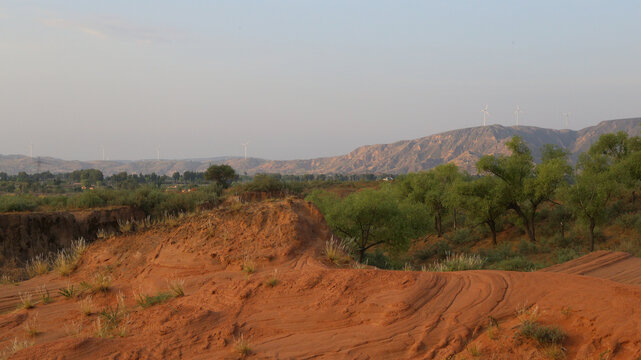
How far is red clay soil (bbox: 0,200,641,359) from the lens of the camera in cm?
568

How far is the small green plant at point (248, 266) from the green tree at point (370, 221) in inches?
405

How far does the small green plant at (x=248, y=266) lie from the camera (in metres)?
9.77

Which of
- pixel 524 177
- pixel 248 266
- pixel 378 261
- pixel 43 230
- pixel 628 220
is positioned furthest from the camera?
pixel 628 220

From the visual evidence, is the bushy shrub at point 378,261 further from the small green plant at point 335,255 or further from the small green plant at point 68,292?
the small green plant at point 68,292

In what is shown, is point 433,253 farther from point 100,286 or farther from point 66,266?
point 100,286

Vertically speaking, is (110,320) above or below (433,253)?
above

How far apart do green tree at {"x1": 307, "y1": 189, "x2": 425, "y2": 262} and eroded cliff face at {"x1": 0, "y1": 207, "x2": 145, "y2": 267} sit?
13132 millimetres

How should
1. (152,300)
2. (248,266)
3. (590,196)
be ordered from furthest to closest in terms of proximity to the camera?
(590,196) → (248,266) → (152,300)

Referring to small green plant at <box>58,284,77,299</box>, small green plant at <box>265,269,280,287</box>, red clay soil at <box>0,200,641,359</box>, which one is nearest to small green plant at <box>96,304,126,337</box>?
red clay soil at <box>0,200,641,359</box>

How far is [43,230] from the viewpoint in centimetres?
2150

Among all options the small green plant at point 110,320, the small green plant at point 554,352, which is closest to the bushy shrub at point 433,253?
the small green plant at point 110,320

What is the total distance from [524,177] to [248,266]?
80.2 feet

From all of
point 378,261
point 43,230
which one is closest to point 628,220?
point 378,261

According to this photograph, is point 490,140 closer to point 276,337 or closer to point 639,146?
point 639,146
